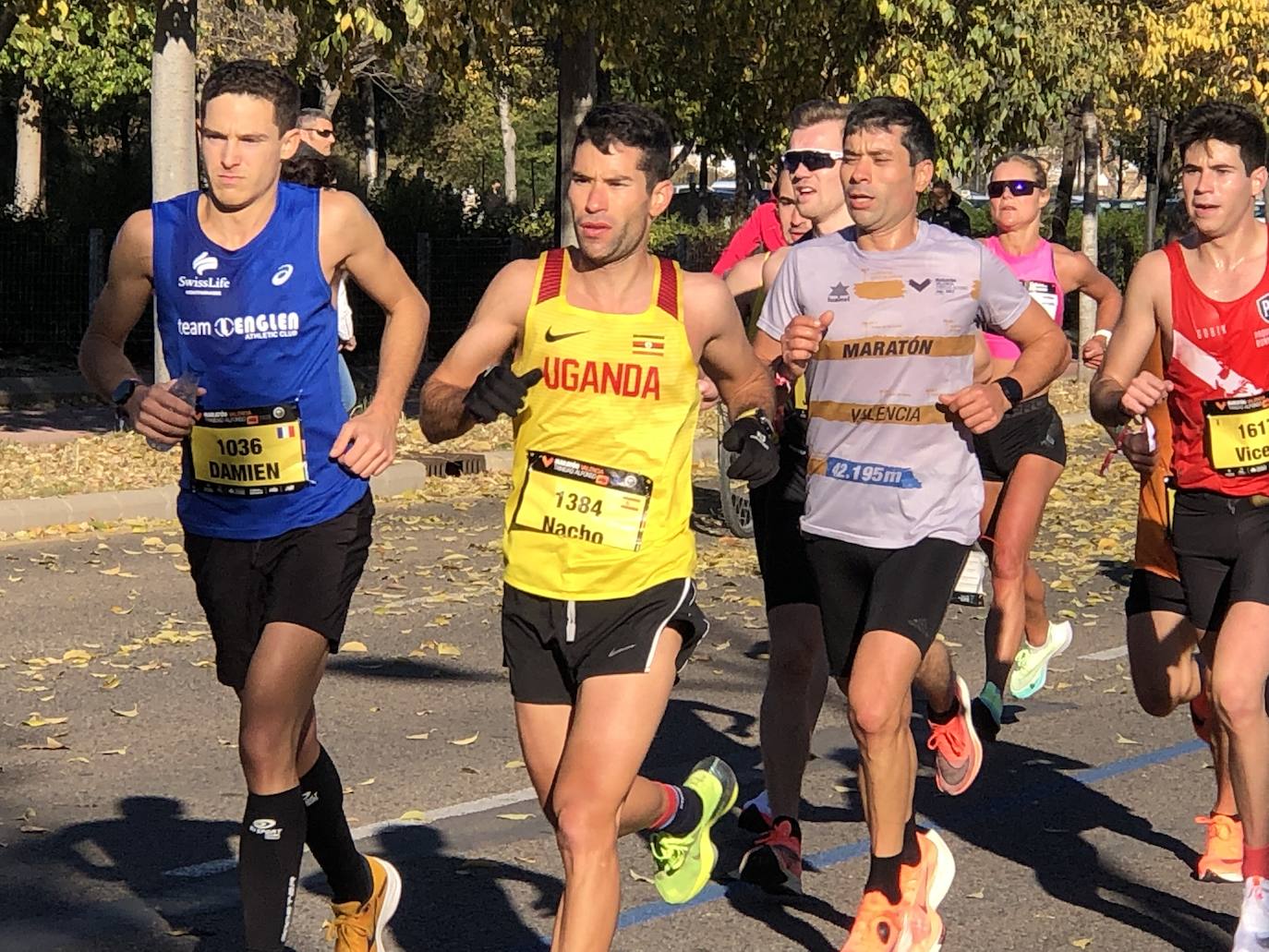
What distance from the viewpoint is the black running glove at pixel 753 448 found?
15.9 feet

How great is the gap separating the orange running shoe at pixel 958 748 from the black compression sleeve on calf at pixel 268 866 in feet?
7.37

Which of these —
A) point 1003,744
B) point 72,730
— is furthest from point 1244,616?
point 72,730

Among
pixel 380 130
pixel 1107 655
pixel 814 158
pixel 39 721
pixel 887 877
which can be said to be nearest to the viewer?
pixel 887 877

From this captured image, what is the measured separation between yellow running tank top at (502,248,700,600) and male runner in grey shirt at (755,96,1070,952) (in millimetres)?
803

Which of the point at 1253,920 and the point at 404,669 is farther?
the point at 404,669

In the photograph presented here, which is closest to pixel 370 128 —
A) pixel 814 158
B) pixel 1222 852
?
pixel 814 158

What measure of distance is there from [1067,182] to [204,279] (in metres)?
29.3

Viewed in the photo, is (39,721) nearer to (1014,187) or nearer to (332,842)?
(332,842)

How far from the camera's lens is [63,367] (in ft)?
76.7

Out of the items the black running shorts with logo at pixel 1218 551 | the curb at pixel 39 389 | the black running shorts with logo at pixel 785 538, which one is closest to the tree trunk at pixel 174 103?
the curb at pixel 39 389

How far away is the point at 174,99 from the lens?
15.2 meters

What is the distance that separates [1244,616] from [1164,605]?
1.29 feet

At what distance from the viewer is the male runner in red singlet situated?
5.64 m

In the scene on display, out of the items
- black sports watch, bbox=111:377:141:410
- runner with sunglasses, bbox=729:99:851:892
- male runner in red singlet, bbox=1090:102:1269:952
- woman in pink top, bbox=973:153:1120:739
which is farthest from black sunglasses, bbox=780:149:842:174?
black sports watch, bbox=111:377:141:410
